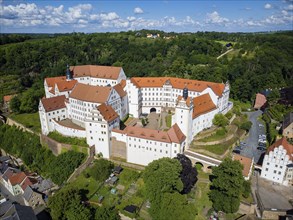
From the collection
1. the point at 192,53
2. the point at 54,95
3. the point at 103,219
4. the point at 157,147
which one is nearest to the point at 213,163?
the point at 157,147

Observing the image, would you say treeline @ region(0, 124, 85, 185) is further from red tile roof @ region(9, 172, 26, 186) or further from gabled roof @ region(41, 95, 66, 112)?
gabled roof @ region(41, 95, 66, 112)

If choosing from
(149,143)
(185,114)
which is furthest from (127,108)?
(185,114)

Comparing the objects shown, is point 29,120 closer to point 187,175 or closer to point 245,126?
point 187,175

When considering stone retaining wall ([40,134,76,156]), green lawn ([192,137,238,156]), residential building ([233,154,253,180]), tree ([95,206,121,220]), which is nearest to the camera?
tree ([95,206,121,220])

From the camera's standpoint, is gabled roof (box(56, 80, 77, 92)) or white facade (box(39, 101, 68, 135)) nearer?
white facade (box(39, 101, 68, 135))

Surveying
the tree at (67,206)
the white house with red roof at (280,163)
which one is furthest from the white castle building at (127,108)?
the white house with red roof at (280,163)

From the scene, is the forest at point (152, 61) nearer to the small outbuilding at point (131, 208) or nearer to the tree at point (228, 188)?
the small outbuilding at point (131, 208)

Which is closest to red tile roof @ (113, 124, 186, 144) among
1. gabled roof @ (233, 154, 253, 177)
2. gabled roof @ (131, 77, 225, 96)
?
gabled roof @ (233, 154, 253, 177)
